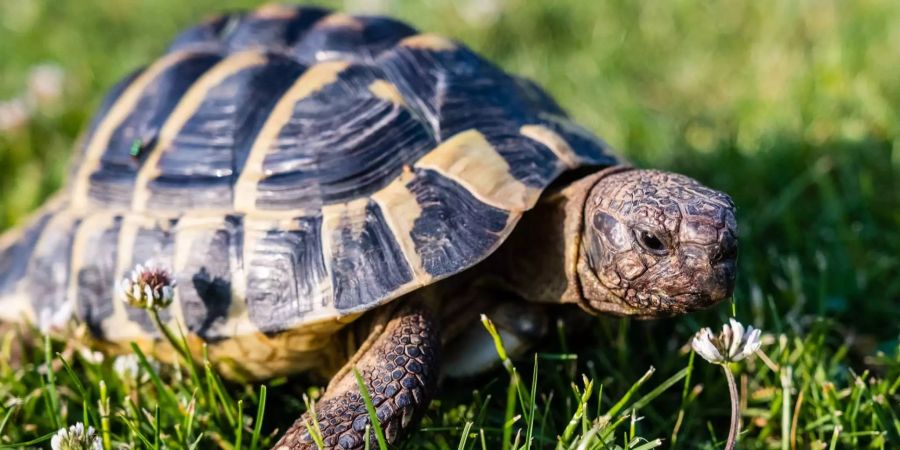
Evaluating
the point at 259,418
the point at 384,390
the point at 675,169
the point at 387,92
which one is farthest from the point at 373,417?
the point at 675,169

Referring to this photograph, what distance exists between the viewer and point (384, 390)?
2016 mm

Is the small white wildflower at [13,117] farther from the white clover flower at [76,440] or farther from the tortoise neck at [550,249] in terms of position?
the tortoise neck at [550,249]

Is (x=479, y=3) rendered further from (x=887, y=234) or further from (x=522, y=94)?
(x=887, y=234)

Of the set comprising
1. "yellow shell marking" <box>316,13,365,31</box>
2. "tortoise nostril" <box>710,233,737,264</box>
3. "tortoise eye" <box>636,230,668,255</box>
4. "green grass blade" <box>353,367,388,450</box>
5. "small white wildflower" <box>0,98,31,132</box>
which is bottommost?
"green grass blade" <box>353,367,388,450</box>

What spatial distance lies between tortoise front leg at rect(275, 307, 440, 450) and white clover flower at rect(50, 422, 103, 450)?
454mm

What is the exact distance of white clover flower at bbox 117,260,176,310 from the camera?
2180 millimetres

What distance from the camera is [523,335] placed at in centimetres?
241

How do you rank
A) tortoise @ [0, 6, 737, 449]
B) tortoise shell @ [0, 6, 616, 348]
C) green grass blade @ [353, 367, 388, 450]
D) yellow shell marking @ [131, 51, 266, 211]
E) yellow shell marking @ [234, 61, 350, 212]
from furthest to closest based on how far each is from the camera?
yellow shell marking @ [131, 51, 266, 211] → yellow shell marking @ [234, 61, 350, 212] → tortoise shell @ [0, 6, 616, 348] → tortoise @ [0, 6, 737, 449] → green grass blade @ [353, 367, 388, 450]

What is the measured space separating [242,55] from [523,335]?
4.39 feet

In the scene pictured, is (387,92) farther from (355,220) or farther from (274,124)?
(355,220)

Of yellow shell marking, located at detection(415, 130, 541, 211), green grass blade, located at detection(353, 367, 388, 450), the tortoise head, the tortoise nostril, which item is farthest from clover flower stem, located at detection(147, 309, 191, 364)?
the tortoise nostril

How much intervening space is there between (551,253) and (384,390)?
675mm

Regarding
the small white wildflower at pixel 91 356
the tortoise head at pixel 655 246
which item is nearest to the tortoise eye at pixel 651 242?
the tortoise head at pixel 655 246

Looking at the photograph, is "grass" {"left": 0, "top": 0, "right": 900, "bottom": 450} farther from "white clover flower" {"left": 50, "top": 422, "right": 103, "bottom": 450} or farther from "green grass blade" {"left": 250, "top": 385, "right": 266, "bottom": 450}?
"white clover flower" {"left": 50, "top": 422, "right": 103, "bottom": 450}
